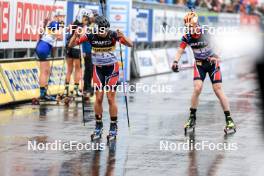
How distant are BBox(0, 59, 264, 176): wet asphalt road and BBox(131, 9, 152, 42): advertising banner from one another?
22.6 feet

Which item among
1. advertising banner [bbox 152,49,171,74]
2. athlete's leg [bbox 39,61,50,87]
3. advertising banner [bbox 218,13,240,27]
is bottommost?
advertising banner [bbox 152,49,171,74]

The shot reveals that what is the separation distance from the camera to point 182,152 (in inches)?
479

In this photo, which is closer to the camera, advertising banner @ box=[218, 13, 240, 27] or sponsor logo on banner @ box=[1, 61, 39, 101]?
sponsor logo on banner @ box=[1, 61, 39, 101]

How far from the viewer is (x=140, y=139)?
13.5 m

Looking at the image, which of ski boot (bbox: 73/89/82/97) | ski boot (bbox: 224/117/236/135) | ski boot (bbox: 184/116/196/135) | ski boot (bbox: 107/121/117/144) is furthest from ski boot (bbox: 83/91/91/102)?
ski boot (bbox: 107/121/117/144)

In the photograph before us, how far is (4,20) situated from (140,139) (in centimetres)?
630

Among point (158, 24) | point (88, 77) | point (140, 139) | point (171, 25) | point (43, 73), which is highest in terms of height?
point (158, 24)

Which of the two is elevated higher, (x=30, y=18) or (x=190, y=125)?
(x=30, y=18)

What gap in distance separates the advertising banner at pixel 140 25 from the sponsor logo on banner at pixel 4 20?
9.45 metres

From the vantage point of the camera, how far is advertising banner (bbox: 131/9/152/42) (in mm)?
28016

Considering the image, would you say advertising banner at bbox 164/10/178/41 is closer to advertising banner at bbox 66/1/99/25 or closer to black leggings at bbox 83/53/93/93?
advertising banner at bbox 66/1/99/25

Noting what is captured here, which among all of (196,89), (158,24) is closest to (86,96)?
(196,89)

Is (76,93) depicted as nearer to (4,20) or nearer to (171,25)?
(4,20)

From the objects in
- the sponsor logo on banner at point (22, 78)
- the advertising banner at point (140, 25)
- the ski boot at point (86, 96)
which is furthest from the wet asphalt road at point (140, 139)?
the advertising banner at point (140, 25)
